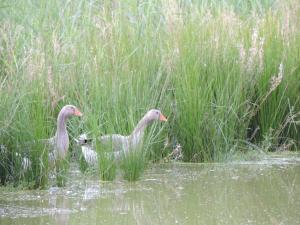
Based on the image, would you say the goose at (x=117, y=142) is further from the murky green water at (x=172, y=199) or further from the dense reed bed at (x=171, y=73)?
the murky green water at (x=172, y=199)

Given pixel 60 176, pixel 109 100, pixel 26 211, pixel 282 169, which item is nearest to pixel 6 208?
pixel 26 211

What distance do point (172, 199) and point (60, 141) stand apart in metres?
1.54

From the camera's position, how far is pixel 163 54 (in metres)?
9.70

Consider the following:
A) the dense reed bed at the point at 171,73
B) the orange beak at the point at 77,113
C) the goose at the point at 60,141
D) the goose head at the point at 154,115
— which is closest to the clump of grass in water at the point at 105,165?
the dense reed bed at the point at 171,73

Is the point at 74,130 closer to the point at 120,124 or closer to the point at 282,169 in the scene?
the point at 120,124

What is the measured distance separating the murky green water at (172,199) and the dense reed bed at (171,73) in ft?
1.36

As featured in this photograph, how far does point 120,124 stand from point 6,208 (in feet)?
7.07

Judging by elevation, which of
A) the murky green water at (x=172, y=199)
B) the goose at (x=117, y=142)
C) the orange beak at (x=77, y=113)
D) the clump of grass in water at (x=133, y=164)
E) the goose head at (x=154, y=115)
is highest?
the orange beak at (x=77, y=113)

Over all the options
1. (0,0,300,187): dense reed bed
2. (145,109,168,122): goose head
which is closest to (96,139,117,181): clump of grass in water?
(0,0,300,187): dense reed bed

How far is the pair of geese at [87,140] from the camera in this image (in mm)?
8359

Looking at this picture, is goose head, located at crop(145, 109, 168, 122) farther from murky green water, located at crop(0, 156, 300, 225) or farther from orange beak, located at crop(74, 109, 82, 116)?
orange beak, located at crop(74, 109, 82, 116)

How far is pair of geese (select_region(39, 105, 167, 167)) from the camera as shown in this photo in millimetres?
8359

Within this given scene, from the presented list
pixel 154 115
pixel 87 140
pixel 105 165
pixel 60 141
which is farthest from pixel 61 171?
pixel 154 115

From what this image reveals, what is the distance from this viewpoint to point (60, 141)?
28.3ft
